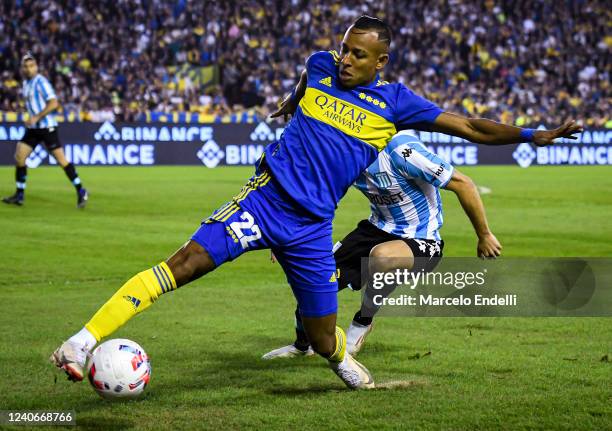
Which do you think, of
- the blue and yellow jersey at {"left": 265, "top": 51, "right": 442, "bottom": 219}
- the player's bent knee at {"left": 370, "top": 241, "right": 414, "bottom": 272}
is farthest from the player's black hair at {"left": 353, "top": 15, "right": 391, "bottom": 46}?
the player's bent knee at {"left": 370, "top": 241, "right": 414, "bottom": 272}

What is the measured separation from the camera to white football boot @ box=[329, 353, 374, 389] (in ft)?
19.4

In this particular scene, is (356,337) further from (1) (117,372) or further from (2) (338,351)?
(1) (117,372)

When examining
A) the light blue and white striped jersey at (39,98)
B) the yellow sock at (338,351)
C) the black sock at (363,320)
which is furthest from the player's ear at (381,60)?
the light blue and white striped jersey at (39,98)

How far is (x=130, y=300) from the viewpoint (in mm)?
5141

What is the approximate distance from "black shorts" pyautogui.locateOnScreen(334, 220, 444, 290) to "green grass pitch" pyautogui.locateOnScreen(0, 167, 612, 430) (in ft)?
1.88

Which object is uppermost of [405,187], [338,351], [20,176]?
[405,187]

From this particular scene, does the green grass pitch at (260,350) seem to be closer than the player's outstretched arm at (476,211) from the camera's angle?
Yes

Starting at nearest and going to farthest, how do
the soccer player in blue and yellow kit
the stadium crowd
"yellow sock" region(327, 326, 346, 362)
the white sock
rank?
the white sock, the soccer player in blue and yellow kit, "yellow sock" region(327, 326, 346, 362), the stadium crowd

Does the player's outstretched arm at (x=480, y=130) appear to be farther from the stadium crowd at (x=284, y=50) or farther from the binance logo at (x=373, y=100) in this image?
the stadium crowd at (x=284, y=50)

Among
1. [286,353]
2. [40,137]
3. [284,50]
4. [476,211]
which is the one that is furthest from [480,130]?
[284,50]

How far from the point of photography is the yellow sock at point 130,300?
5.08 m

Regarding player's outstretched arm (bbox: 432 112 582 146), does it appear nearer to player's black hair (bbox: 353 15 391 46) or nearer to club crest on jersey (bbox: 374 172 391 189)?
player's black hair (bbox: 353 15 391 46)

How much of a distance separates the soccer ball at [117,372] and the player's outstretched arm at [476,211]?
2.65 meters

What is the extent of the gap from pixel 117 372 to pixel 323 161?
5.29 feet
